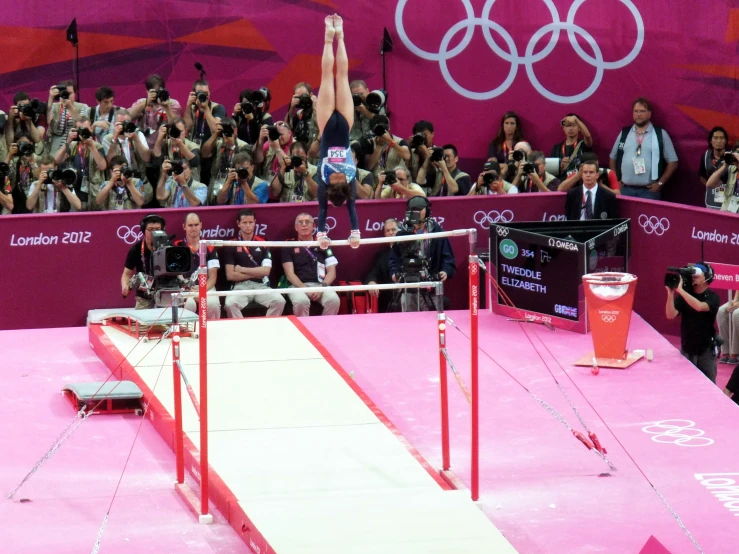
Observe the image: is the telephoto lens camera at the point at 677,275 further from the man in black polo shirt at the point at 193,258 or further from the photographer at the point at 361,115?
the man in black polo shirt at the point at 193,258

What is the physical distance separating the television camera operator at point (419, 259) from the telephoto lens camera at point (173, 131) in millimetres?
2352

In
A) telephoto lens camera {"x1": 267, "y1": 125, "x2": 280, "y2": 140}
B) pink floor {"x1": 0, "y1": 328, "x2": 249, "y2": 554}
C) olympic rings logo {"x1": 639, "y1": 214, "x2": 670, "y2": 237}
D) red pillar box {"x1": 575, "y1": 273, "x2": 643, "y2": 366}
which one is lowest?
pink floor {"x1": 0, "y1": 328, "x2": 249, "y2": 554}

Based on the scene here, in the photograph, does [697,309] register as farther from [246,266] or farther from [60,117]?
[60,117]

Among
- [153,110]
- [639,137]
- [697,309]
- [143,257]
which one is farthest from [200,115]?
[697,309]

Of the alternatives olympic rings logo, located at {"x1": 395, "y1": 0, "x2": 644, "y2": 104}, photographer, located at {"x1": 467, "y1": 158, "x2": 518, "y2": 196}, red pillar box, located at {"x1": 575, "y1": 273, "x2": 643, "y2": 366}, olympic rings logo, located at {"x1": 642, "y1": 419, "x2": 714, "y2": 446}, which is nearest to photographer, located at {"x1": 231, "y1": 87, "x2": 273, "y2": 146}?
photographer, located at {"x1": 467, "y1": 158, "x2": 518, "y2": 196}

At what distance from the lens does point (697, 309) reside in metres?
10.8

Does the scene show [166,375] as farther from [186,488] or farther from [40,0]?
[40,0]

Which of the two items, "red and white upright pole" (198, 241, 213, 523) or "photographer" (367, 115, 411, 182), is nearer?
"red and white upright pole" (198, 241, 213, 523)

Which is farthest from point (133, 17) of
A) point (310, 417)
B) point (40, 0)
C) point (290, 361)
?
point (310, 417)

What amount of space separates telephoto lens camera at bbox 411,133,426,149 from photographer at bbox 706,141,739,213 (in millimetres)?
2871

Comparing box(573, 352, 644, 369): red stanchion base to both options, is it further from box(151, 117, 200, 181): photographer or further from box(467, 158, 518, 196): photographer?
box(151, 117, 200, 181): photographer

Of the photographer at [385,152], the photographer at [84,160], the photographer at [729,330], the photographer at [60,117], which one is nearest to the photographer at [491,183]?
the photographer at [385,152]

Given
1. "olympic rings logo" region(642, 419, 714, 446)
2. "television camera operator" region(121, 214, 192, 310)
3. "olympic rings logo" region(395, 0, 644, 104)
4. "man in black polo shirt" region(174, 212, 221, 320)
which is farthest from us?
"olympic rings logo" region(395, 0, 644, 104)

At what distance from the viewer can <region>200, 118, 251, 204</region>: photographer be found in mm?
13039
